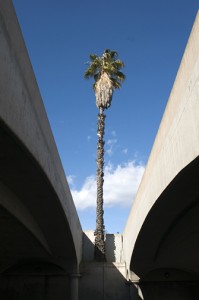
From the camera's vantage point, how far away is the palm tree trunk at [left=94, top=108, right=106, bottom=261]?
23766mm

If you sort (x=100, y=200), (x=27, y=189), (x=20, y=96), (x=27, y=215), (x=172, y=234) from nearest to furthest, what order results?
(x=20, y=96) → (x=27, y=189) → (x=27, y=215) → (x=172, y=234) → (x=100, y=200)

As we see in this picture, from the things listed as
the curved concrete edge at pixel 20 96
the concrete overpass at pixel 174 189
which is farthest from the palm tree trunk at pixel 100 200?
the curved concrete edge at pixel 20 96

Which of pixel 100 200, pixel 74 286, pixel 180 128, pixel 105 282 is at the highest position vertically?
pixel 100 200

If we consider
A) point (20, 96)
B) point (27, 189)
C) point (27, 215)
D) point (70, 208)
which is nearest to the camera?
point (20, 96)

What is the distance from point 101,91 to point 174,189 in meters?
17.9

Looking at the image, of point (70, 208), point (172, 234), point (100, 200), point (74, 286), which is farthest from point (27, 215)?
point (100, 200)

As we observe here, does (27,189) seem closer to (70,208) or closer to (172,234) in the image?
(70,208)

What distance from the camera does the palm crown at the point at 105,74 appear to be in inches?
1052

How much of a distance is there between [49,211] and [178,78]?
23.5ft

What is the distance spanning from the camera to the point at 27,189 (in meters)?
11.2

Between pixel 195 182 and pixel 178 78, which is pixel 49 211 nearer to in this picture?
pixel 195 182

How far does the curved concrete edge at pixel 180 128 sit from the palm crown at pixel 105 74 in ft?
51.1

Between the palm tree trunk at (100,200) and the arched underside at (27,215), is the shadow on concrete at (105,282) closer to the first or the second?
the palm tree trunk at (100,200)

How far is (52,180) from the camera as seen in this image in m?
11.3
